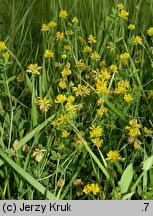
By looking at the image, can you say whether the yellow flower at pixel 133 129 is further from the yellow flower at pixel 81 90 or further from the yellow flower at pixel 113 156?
the yellow flower at pixel 81 90

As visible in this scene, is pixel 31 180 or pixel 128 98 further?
pixel 128 98

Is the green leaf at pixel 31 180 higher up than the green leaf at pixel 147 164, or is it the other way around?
the green leaf at pixel 147 164

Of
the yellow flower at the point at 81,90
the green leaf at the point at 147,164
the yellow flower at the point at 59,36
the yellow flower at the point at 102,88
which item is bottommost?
the green leaf at the point at 147,164

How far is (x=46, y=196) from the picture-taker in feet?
4.12

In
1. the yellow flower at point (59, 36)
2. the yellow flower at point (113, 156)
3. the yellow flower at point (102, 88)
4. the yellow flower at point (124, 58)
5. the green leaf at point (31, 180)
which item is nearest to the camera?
the green leaf at point (31, 180)

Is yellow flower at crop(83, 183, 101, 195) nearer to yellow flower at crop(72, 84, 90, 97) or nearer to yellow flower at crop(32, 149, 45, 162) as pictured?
yellow flower at crop(32, 149, 45, 162)

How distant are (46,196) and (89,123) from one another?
0.40 metres

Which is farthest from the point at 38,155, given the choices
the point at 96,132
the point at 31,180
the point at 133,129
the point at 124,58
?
the point at 124,58

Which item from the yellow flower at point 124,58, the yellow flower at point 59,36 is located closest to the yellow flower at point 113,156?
the yellow flower at point 124,58

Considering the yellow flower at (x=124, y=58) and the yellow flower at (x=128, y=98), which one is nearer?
the yellow flower at (x=128, y=98)

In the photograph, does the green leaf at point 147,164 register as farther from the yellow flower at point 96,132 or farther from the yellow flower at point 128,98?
the yellow flower at point 128,98

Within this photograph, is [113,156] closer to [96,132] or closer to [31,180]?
[96,132]

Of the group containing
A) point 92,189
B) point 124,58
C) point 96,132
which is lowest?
point 92,189

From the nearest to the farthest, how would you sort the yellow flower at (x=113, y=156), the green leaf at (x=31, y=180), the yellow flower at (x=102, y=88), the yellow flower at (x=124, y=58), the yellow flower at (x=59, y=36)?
the green leaf at (x=31, y=180) → the yellow flower at (x=113, y=156) → the yellow flower at (x=102, y=88) → the yellow flower at (x=124, y=58) → the yellow flower at (x=59, y=36)
